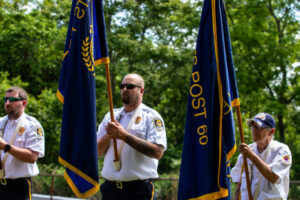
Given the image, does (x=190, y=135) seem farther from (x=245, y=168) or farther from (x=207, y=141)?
(x=245, y=168)

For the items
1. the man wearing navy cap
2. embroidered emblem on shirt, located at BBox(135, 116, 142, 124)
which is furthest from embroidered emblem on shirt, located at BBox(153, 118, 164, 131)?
the man wearing navy cap

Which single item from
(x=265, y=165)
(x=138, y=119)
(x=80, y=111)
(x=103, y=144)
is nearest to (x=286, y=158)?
(x=265, y=165)

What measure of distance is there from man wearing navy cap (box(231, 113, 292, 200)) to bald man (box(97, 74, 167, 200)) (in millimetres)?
989

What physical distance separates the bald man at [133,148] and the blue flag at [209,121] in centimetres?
43

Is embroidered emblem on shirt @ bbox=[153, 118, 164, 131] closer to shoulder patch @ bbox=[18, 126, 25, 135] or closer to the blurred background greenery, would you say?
shoulder patch @ bbox=[18, 126, 25, 135]

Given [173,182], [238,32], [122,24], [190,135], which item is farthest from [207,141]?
[122,24]

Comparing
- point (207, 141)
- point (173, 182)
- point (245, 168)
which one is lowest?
point (173, 182)

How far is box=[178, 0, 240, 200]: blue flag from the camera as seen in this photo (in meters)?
4.16

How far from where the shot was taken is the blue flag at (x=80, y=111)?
4.49 m

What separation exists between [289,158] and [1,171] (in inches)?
143

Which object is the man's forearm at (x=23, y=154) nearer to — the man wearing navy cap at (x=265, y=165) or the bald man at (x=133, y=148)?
the bald man at (x=133, y=148)

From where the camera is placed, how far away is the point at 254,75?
15336mm

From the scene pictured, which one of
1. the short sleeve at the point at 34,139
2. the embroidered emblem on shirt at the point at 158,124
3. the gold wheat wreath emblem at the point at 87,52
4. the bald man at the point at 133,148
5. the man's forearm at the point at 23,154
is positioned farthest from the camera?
the short sleeve at the point at 34,139

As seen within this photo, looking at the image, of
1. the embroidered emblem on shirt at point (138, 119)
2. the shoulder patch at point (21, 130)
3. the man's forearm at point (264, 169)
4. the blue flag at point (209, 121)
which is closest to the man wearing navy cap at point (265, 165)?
the man's forearm at point (264, 169)
